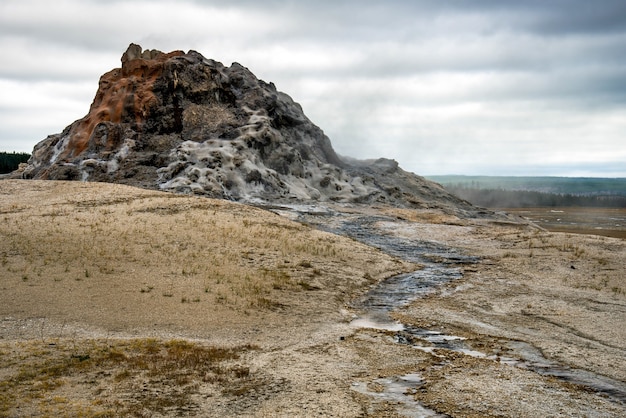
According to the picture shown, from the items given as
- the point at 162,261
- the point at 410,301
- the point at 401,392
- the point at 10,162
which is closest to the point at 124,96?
the point at 162,261

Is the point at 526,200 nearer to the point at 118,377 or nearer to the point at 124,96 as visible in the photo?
the point at 124,96

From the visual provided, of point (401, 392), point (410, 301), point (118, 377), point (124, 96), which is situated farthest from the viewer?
point (124, 96)

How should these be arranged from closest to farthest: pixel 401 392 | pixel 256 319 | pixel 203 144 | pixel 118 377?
pixel 401 392, pixel 118 377, pixel 256 319, pixel 203 144

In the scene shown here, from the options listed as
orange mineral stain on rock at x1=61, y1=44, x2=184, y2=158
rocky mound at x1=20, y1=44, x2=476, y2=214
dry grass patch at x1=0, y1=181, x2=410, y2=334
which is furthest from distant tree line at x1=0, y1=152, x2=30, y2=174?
dry grass patch at x1=0, y1=181, x2=410, y2=334

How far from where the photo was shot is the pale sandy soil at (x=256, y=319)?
1299 centimetres

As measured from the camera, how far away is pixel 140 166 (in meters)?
54.2

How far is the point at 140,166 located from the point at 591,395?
46.9 meters

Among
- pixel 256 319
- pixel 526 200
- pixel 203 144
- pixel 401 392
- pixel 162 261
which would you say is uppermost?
pixel 203 144

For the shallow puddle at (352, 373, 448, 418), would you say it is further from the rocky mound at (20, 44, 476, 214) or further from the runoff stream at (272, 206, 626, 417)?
the rocky mound at (20, 44, 476, 214)

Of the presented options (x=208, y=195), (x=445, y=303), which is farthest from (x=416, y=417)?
(x=208, y=195)

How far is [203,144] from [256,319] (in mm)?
37982

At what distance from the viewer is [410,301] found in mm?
23844

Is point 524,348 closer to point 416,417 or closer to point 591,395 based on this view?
point 591,395

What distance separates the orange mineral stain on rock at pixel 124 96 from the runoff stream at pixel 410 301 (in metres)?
23.3
